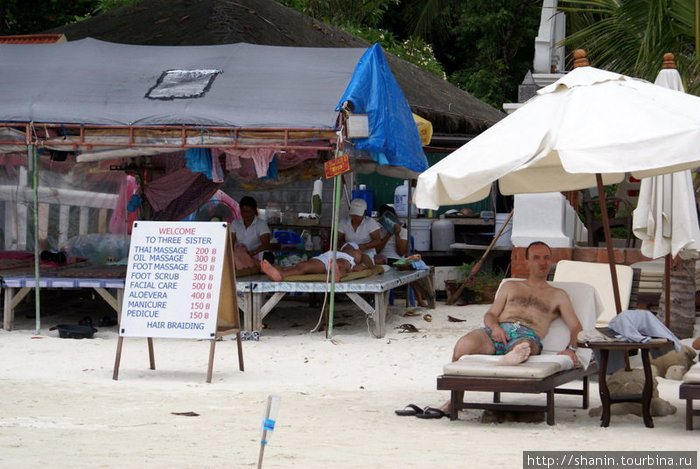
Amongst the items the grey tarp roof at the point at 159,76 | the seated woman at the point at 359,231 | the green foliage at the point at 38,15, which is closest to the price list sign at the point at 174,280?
the grey tarp roof at the point at 159,76

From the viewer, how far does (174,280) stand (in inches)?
380

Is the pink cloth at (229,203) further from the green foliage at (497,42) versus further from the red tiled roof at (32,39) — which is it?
the green foliage at (497,42)

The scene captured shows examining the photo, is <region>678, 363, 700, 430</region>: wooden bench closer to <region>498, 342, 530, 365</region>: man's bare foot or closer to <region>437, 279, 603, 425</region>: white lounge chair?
<region>437, 279, 603, 425</region>: white lounge chair

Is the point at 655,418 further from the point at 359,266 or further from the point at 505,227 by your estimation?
the point at 505,227

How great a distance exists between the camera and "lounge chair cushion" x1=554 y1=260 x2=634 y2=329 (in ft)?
33.0

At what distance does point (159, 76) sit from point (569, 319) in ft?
21.3

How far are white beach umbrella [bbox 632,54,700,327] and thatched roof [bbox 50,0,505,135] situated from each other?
6.41 m

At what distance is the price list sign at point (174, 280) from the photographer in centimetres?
949

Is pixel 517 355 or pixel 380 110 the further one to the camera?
pixel 380 110

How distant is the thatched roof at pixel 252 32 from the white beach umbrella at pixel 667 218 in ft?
21.0

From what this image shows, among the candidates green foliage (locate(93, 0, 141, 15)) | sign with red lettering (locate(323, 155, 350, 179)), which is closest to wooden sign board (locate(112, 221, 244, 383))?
sign with red lettering (locate(323, 155, 350, 179))

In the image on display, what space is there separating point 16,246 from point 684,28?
28.3ft

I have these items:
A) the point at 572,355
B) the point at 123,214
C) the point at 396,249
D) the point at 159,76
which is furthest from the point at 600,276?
the point at 123,214

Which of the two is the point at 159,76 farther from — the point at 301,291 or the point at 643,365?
the point at 643,365
